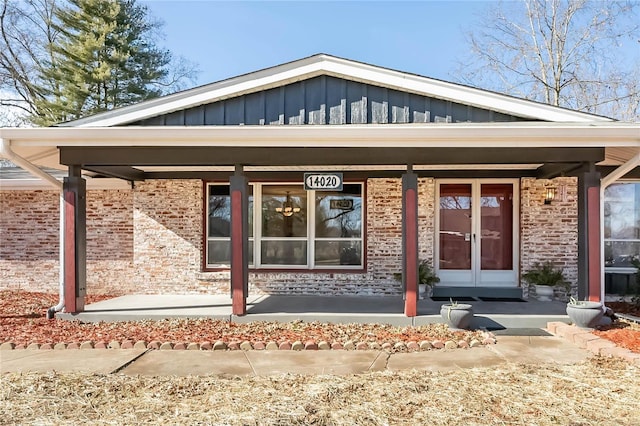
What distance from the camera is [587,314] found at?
6.23 meters

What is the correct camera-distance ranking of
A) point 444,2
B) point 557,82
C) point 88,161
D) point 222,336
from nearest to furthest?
point 222,336
point 88,161
point 444,2
point 557,82

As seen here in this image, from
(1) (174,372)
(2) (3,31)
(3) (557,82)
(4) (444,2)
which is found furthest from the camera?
(2) (3,31)

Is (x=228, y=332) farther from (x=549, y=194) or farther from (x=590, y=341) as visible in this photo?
(x=549, y=194)

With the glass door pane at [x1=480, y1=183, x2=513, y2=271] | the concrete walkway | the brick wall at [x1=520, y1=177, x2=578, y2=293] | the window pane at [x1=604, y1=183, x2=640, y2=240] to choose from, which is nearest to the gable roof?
the brick wall at [x1=520, y1=177, x2=578, y2=293]

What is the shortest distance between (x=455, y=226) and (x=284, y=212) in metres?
3.37

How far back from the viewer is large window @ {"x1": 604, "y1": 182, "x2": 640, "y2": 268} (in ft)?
29.1

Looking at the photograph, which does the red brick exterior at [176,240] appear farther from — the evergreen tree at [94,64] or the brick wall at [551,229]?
the evergreen tree at [94,64]

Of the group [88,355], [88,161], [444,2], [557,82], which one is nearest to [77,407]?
[88,355]

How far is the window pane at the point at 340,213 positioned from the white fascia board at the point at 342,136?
2.81 metres

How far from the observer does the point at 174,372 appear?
4.75 metres

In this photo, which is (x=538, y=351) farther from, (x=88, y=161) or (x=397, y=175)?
(x=88, y=161)

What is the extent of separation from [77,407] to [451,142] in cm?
524

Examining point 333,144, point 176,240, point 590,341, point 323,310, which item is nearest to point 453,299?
point 323,310

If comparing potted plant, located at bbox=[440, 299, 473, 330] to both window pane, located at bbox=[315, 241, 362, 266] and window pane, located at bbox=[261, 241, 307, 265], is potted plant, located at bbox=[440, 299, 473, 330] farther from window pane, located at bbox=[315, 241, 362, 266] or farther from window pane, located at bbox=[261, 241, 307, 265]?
window pane, located at bbox=[261, 241, 307, 265]
